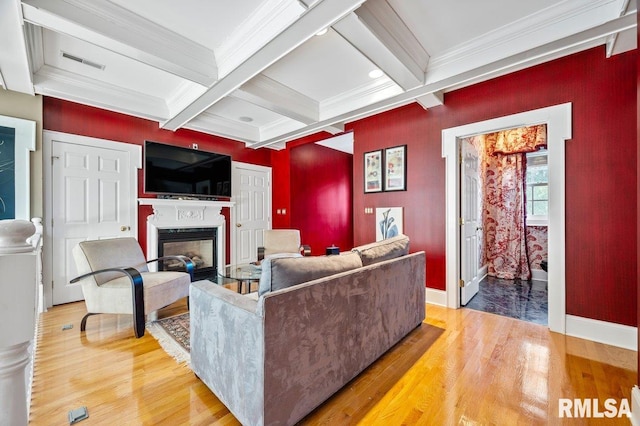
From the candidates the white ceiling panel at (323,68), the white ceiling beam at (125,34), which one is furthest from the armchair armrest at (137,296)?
the white ceiling panel at (323,68)

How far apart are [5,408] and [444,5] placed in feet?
10.0

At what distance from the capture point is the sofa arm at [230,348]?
1272mm

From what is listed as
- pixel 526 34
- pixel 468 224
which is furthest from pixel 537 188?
pixel 526 34

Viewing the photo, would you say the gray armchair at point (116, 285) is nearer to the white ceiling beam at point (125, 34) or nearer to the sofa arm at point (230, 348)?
the sofa arm at point (230, 348)

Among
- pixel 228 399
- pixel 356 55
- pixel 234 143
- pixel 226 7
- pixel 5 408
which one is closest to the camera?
pixel 5 408

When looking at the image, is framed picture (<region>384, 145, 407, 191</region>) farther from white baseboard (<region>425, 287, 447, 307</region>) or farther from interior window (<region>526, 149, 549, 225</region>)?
interior window (<region>526, 149, 549, 225</region>)

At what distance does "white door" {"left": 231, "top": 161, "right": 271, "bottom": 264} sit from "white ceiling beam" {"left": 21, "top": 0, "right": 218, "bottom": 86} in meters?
2.47

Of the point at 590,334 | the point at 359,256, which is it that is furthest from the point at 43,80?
the point at 590,334

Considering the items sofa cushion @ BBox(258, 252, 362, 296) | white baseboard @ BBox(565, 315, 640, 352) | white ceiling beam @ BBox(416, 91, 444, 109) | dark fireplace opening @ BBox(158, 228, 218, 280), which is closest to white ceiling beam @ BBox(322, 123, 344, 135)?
white ceiling beam @ BBox(416, 91, 444, 109)

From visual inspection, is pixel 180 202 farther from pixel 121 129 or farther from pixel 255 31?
pixel 255 31

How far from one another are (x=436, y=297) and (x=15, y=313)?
358 centimetres

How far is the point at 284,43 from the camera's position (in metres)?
2.11

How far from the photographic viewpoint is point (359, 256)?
1938 mm

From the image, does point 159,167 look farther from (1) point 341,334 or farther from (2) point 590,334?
(2) point 590,334
